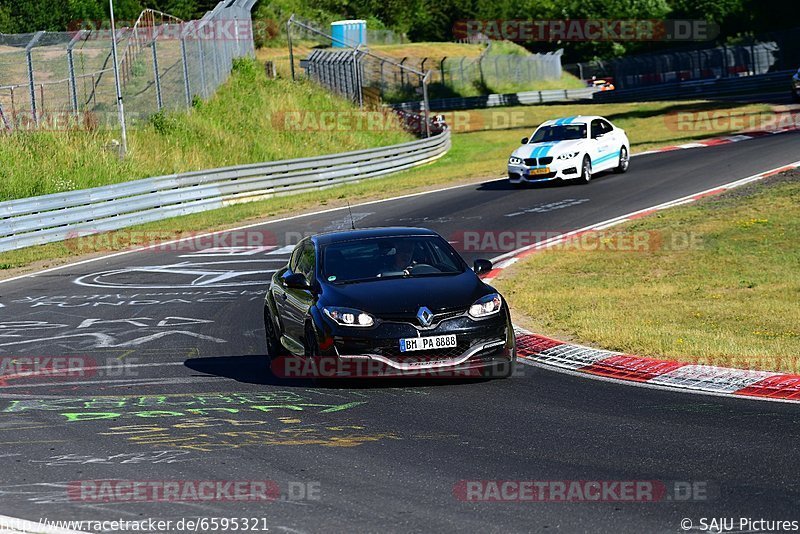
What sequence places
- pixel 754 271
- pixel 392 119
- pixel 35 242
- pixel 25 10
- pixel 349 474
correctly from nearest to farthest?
1. pixel 349 474
2. pixel 754 271
3. pixel 35 242
4. pixel 392 119
5. pixel 25 10

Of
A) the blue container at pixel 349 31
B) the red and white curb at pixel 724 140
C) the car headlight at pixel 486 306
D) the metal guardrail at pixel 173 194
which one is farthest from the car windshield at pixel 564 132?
the blue container at pixel 349 31

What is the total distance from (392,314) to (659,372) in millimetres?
2543

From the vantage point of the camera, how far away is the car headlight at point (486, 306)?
10.4m

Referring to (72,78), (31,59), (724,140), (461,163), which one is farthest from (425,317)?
(461,163)

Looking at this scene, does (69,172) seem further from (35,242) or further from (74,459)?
(74,459)

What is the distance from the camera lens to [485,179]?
32.2m

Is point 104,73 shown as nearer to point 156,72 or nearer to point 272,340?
point 156,72

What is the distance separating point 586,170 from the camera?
1134 inches

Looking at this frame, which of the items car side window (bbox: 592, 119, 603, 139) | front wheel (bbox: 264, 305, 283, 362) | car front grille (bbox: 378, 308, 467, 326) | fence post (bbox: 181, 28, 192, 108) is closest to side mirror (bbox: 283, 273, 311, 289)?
front wheel (bbox: 264, 305, 283, 362)

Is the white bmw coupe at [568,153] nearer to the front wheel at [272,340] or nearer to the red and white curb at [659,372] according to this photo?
the red and white curb at [659,372]

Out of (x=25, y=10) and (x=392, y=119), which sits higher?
(x=25, y=10)

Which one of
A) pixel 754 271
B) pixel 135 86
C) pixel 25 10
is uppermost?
pixel 25 10

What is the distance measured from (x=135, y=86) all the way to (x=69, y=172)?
21.3ft

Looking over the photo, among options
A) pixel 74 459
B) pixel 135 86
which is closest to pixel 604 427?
pixel 74 459
